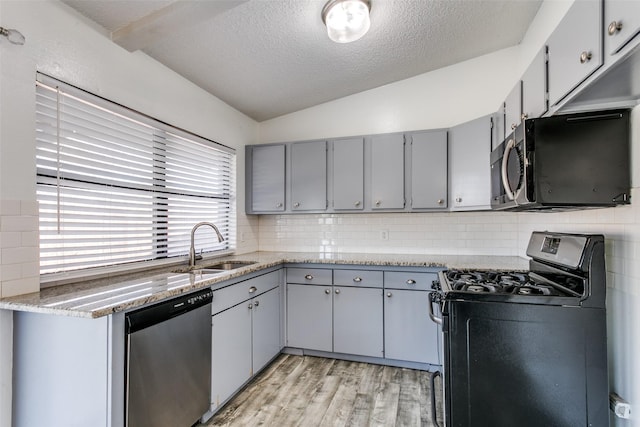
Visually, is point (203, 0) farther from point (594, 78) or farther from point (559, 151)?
point (559, 151)

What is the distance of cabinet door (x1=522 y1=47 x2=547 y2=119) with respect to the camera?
1533 mm

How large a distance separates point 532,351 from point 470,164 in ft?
5.41

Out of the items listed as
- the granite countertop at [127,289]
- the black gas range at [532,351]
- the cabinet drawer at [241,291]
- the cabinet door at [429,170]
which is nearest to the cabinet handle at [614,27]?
the black gas range at [532,351]

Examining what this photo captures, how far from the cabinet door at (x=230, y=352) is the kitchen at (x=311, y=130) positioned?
38.3 inches

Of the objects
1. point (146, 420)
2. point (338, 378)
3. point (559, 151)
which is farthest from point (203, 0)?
point (338, 378)

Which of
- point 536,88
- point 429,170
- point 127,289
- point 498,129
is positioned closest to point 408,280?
point 429,170

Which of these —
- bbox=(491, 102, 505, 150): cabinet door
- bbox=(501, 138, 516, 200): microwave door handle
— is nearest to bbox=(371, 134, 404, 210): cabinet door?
bbox=(491, 102, 505, 150): cabinet door

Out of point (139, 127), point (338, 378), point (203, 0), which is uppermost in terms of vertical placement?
Result: point (203, 0)

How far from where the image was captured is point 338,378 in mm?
2520

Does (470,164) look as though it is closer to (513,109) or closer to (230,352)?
(513,109)

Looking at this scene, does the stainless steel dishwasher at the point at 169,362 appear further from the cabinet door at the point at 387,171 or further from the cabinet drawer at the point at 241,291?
the cabinet door at the point at 387,171

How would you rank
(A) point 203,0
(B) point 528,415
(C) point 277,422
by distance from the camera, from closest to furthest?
(B) point 528,415 → (A) point 203,0 → (C) point 277,422

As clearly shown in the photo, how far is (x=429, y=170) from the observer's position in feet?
9.39

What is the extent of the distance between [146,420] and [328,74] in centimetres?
274
